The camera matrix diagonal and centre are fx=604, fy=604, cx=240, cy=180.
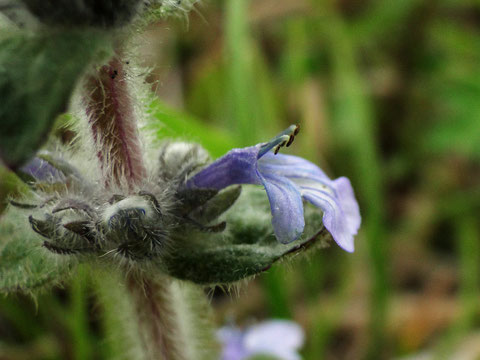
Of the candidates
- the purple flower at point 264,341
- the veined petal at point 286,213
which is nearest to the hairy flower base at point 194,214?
the veined petal at point 286,213

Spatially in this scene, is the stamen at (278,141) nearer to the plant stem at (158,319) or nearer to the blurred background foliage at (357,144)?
the plant stem at (158,319)

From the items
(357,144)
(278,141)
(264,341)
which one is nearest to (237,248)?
(278,141)

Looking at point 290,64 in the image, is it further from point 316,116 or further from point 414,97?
point 414,97

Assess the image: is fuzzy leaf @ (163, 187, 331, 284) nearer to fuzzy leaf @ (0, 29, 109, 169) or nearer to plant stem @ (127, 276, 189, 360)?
plant stem @ (127, 276, 189, 360)

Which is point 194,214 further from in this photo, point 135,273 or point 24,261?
point 24,261

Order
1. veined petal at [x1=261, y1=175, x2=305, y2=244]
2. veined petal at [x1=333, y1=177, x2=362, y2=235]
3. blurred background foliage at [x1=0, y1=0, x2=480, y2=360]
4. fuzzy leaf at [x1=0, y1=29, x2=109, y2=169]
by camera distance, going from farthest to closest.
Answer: blurred background foliage at [x1=0, y1=0, x2=480, y2=360]
veined petal at [x1=333, y1=177, x2=362, y2=235]
veined petal at [x1=261, y1=175, x2=305, y2=244]
fuzzy leaf at [x1=0, y1=29, x2=109, y2=169]

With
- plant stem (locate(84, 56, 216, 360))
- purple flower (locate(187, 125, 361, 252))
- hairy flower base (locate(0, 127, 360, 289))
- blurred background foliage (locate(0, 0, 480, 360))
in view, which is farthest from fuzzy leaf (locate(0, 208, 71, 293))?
blurred background foliage (locate(0, 0, 480, 360))

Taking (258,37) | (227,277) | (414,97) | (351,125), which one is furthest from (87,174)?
(258,37)
